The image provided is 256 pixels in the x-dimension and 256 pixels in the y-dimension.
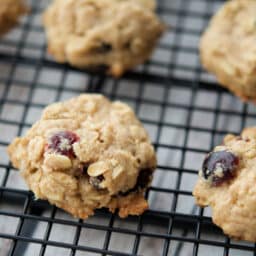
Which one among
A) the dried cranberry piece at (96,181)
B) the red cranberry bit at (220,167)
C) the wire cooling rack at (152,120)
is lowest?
the wire cooling rack at (152,120)

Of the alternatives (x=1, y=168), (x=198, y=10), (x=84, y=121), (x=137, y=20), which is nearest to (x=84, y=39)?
(x=137, y=20)

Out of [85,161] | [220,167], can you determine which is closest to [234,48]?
[220,167]

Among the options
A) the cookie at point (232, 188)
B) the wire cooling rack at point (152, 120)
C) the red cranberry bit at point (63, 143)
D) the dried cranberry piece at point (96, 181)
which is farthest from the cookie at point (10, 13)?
the cookie at point (232, 188)

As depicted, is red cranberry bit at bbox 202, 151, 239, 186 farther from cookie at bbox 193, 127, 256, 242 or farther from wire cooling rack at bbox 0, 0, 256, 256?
wire cooling rack at bbox 0, 0, 256, 256

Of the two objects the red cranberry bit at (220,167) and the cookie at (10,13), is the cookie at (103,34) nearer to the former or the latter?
the cookie at (10,13)

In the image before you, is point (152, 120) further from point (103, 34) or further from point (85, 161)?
point (85, 161)

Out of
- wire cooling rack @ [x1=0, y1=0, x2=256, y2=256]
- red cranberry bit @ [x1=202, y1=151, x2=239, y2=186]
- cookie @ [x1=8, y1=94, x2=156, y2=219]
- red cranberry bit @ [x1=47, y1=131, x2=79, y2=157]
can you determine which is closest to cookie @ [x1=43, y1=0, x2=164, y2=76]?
wire cooling rack @ [x1=0, y1=0, x2=256, y2=256]
